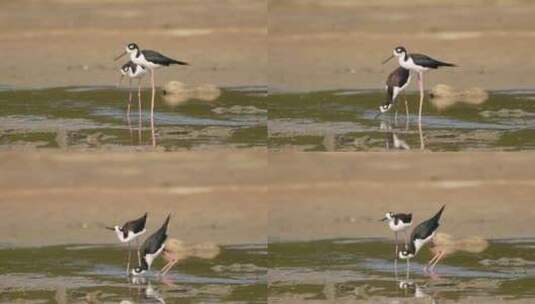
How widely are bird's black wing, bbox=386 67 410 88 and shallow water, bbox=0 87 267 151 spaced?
411 millimetres

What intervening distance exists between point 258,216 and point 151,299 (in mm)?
428

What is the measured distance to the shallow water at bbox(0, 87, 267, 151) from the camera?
249 cm

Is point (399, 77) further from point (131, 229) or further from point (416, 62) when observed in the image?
point (131, 229)

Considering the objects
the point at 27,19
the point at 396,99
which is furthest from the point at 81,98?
the point at 396,99

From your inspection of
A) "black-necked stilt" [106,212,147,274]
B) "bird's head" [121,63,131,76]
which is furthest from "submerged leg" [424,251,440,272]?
"bird's head" [121,63,131,76]

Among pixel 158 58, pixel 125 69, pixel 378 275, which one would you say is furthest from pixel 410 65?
pixel 125 69

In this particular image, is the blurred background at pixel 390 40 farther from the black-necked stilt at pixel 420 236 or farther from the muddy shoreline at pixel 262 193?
the black-necked stilt at pixel 420 236

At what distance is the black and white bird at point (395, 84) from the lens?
251 cm

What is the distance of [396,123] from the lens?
2.54m

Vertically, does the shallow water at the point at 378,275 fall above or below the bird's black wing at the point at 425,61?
below

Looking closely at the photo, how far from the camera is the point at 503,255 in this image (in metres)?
2.51

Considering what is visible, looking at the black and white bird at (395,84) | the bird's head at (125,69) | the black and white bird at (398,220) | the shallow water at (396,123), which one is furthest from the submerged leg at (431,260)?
the bird's head at (125,69)

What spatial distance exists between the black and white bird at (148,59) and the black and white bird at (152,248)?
0.38 meters

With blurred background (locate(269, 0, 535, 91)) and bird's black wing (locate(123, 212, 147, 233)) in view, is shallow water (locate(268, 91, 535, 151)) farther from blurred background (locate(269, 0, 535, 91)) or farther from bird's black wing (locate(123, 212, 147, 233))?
bird's black wing (locate(123, 212, 147, 233))
